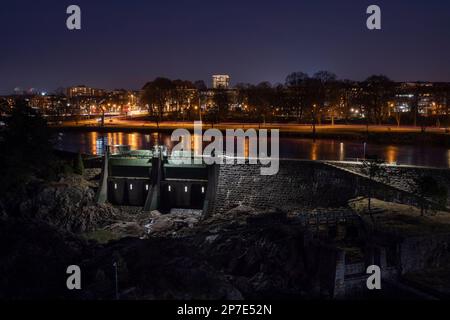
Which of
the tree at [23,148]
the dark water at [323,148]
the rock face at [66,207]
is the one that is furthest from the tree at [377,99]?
the rock face at [66,207]

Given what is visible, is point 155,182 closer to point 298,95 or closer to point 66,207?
point 66,207

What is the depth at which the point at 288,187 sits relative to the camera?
105 ft

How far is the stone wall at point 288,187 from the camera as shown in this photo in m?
29.9

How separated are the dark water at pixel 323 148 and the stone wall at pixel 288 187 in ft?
32.6

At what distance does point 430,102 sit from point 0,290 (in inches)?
3620

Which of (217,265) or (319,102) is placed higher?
(319,102)

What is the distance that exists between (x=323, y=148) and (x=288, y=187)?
932 inches

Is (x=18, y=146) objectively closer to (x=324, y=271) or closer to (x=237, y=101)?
(x=324, y=271)

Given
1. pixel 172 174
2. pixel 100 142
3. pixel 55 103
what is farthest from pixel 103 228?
pixel 55 103

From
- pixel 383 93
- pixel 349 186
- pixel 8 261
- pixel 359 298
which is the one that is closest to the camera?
pixel 359 298

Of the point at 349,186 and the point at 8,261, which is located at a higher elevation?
the point at 349,186

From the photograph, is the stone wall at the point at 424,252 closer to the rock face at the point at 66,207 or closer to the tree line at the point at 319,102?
the rock face at the point at 66,207

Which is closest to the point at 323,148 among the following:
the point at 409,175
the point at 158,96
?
the point at 409,175

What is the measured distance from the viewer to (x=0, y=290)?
2155cm
